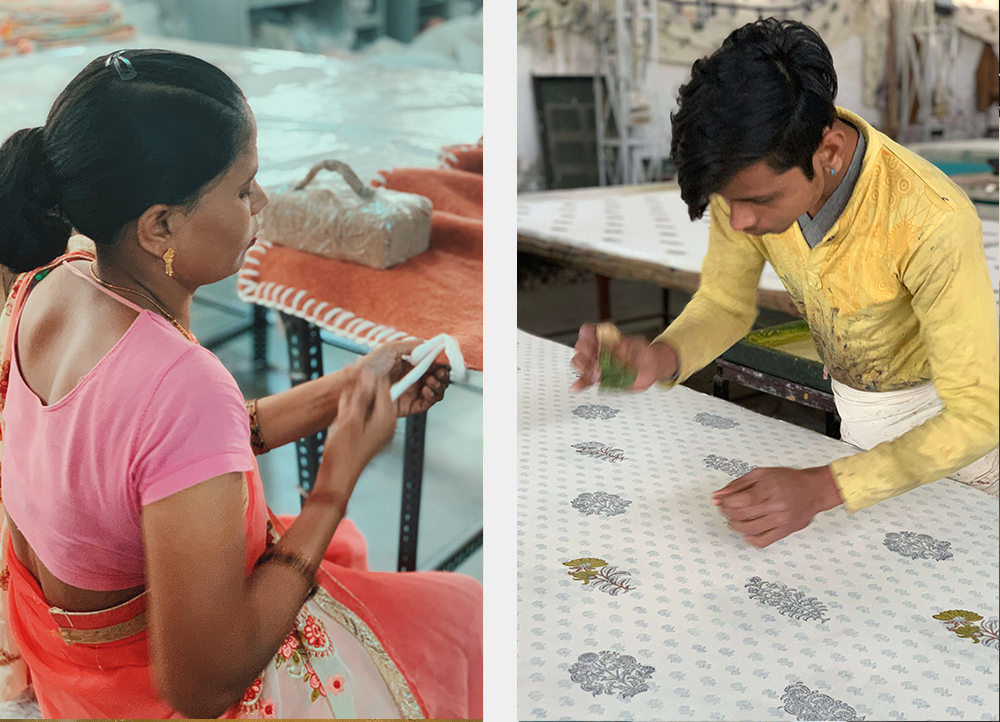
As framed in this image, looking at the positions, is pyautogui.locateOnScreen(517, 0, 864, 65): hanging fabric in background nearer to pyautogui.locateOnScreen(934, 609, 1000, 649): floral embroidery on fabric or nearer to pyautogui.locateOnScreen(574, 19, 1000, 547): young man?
pyautogui.locateOnScreen(574, 19, 1000, 547): young man

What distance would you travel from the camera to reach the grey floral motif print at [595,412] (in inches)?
53.7

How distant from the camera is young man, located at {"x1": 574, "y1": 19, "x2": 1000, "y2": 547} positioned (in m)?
0.97

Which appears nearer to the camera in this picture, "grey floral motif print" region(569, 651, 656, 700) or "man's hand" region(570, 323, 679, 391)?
"grey floral motif print" region(569, 651, 656, 700)

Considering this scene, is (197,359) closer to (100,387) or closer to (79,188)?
(100,387)

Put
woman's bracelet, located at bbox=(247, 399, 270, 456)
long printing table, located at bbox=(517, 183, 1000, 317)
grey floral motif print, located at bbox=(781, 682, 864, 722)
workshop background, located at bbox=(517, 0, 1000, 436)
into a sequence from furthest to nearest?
long printing table, located at bbox=(517, 183, 1000, 317), workshop background, located at bbox=(517, 0, 1000, 436), woman's bracelet, located at bbox=(247, 399, 270, 456), grey floral motif print, located at bbox=(781, 682, 864, 722)

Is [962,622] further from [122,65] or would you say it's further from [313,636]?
[122,65]

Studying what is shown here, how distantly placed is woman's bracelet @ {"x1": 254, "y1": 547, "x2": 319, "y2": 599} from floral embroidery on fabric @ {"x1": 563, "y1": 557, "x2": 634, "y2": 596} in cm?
37

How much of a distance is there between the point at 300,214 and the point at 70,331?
330 millimetres

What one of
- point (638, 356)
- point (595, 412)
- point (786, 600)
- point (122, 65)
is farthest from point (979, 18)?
point (122, 65)

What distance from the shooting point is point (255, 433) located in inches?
41.5

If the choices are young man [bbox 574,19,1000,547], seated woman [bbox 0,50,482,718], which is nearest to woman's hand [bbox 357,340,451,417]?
seated woman [bbox 0,50,482,718]

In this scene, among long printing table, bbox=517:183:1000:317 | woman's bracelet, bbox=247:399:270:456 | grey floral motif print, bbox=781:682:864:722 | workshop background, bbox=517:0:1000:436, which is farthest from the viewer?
long printing table, bbox=517:183:1000:317

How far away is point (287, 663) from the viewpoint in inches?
42.2

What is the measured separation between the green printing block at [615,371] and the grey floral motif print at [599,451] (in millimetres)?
105
